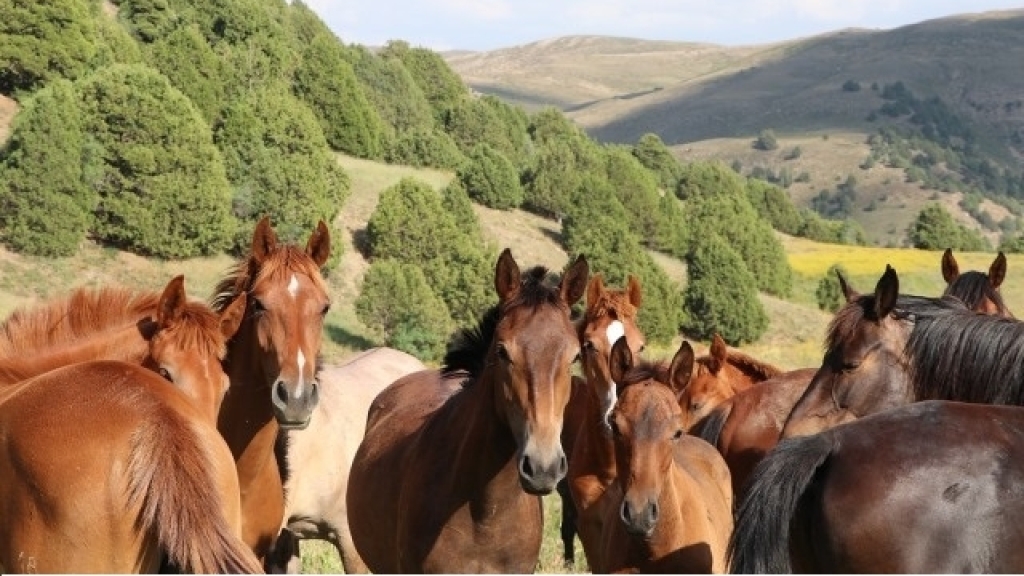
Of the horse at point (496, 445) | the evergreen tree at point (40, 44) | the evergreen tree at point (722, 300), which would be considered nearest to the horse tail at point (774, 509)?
the horse at point (496, 445)

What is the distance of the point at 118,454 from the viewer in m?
4.58

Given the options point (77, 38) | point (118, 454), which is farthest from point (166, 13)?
point (118, 454)

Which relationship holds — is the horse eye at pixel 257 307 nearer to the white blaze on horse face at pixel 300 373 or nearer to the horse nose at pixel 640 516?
the white blaze on horse face at pixel 300 373

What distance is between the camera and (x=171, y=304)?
6.25 meters

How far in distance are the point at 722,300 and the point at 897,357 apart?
45871 mm

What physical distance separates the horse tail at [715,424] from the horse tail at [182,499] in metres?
6.31

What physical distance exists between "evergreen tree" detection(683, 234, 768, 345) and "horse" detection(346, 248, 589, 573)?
45371 millimetres

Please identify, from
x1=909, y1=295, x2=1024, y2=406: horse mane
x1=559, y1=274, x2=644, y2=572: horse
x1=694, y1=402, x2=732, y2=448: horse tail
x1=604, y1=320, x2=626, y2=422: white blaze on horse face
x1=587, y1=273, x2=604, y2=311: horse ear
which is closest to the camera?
x1=909, y1=295, x2=1024, y2=406: horse mane

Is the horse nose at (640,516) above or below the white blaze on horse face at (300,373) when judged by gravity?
below

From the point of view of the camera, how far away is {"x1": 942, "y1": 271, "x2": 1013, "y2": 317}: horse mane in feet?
27.8

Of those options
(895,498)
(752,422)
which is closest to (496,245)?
(752,422)

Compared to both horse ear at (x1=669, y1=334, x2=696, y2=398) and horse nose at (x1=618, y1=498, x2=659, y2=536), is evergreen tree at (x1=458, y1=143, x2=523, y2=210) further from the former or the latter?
horse nose at (x1=618, y1=498, x2=659, y2=536)

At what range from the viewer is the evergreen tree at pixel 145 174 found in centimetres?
4256

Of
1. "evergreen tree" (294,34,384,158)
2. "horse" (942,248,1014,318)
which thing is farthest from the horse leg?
"evergreen tree" (294,34,384,158)
